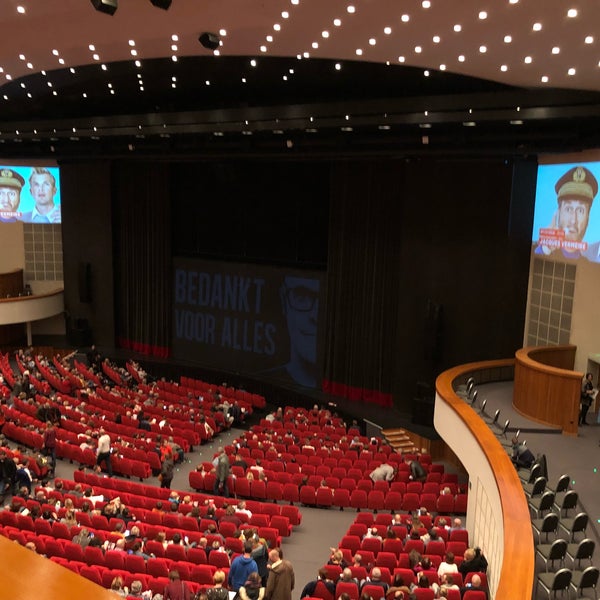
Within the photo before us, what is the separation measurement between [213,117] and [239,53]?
4036 mm

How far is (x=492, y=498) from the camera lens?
8.38 meters

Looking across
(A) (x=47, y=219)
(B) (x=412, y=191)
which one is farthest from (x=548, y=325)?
(A) (x=47, y=219)

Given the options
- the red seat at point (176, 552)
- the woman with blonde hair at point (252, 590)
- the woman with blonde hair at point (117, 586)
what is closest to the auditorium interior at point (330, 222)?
Result: the red seat at point (176, 552)

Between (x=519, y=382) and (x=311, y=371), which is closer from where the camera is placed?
(x=519, y=382)

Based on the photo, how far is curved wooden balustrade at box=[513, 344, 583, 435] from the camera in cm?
1071

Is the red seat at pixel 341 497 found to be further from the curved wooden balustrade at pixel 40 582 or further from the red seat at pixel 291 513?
the curved wooden balustrade at pixel 40 582

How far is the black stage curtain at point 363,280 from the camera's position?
59.0 feet

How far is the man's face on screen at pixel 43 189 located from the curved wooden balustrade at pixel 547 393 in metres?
18.9

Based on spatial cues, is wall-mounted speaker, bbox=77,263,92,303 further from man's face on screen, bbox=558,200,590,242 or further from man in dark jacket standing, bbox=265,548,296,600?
man in dark jacket standing, bbox=265,548,296,600

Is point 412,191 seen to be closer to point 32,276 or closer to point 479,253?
point 479,253

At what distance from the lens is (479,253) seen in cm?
1581

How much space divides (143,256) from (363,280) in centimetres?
860

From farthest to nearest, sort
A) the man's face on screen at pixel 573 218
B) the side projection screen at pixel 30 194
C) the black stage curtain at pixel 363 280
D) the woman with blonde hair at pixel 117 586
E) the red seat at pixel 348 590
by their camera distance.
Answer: the side projection screen at pixel 30 194, the black stage curtain at pixel 363 280, the man's face on screen at pixel 573 218, the red seat at pixel 348 590, the woman with blonde hair at pixel 117 586

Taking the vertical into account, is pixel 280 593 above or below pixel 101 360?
above
